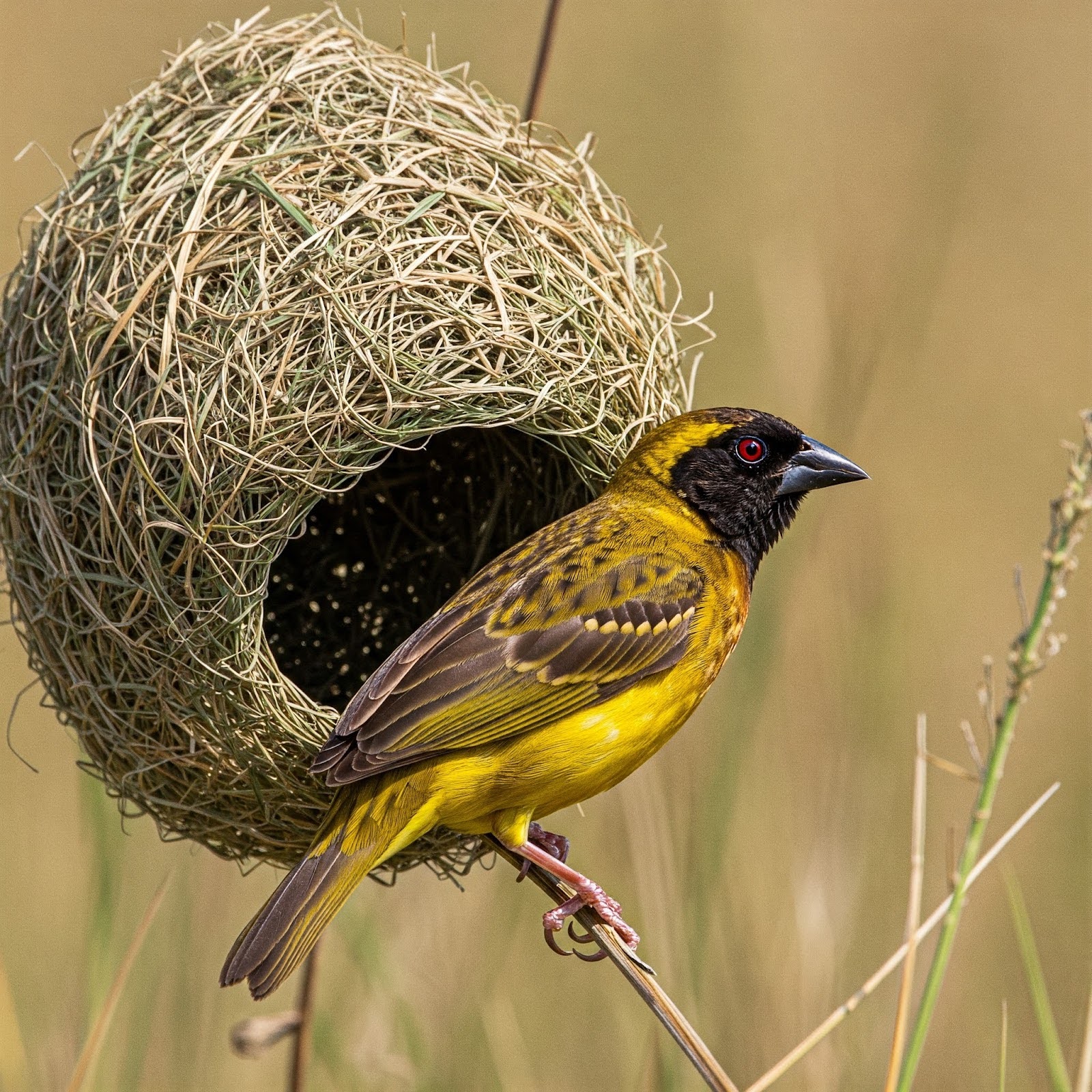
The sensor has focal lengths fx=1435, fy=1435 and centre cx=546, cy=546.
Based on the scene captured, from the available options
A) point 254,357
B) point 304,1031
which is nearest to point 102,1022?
point 304,1031

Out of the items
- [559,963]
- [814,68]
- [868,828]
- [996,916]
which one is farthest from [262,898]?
[814,68]

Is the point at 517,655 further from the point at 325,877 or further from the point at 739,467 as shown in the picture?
the point at 739,467

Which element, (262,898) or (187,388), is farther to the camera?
(262,898)

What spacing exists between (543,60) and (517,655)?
1.38 metres

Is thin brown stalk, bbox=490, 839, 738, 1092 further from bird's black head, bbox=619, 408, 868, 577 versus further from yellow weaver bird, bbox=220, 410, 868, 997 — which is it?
bird's black head, bbox=619, 408, 868, 577

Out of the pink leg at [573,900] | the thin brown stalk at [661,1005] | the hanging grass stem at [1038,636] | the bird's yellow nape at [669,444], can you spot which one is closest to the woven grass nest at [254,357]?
the bird's yellow nape at [669,444]

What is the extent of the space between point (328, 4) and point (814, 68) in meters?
3.92

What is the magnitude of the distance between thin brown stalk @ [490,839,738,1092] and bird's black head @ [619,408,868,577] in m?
1.08

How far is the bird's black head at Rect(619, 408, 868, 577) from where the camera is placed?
3.46 metres

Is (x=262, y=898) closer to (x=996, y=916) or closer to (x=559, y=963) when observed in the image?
(x=559, y=963)

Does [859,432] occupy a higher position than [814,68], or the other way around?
[814,68]

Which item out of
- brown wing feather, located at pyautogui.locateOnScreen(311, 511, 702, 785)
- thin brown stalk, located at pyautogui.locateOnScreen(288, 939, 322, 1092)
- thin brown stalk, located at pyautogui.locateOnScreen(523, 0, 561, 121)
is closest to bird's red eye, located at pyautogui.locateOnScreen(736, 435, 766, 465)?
brown wing feather, located at pyautogui.locateOnScreen(311, 511, 702, 785)

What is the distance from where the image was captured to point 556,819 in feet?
17.0

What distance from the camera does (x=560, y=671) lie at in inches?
127
